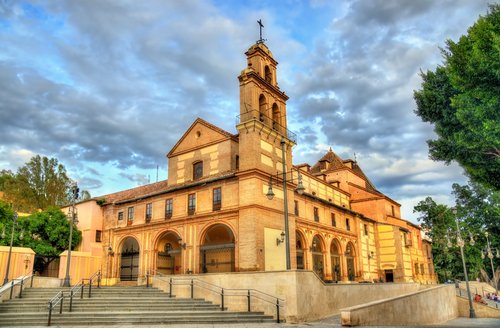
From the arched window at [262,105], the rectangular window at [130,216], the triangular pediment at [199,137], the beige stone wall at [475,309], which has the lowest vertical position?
the beige stone wall at [475,309]

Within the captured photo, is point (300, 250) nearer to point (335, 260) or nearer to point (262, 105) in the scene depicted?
point (335, 260)

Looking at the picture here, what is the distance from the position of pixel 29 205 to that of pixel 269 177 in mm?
32839

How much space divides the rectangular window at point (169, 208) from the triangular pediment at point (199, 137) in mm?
3731

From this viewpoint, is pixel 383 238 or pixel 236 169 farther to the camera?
pixel 383 238

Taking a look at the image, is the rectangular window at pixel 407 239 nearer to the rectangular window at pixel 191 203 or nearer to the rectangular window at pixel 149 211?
the rectangular window at pixel 191 203

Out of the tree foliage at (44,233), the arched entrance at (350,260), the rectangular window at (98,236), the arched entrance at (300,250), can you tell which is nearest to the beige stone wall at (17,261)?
the tree foliage at (44,233)

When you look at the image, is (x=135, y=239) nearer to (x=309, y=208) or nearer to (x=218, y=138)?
(x=218, y=138)

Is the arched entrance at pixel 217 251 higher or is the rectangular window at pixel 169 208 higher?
the rectangular window at pixel 169 208

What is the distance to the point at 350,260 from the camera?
119 feet

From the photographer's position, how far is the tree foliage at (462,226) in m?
44.6

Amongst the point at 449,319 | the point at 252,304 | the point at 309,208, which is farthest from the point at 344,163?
the point at 252,304

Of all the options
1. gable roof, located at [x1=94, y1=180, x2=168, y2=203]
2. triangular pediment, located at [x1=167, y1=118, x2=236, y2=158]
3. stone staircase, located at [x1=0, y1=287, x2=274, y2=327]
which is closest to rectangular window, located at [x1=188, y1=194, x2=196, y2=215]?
triangular pediment, located at [x1=167, y1=118, x2=236, y2=158]

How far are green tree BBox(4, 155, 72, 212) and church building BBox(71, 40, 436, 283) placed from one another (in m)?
12.2

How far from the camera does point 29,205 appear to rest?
43656mm
